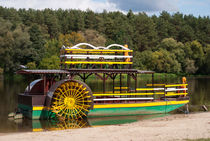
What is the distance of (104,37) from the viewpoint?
84375mm

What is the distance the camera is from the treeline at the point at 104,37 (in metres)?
63.7

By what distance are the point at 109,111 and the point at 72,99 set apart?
2.46m

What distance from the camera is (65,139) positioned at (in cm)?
1495

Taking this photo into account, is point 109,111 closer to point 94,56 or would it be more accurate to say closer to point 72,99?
point 72,99

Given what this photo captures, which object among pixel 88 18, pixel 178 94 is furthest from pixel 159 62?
pixel 178 94

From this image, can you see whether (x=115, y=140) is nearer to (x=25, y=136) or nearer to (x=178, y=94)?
(x=25, y=136)

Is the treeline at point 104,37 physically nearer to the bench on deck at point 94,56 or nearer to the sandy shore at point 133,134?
the bench on deck at point 94,56

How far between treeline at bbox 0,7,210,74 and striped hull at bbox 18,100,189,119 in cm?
3274

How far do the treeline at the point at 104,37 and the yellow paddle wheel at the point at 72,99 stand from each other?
32.7 m

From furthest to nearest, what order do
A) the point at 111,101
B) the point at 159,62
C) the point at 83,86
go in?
the point at 159,62 → the point at 111,101 → the point at 83,86

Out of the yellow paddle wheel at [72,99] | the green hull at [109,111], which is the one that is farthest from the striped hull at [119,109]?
the yellow paddle wheel at [72,99]

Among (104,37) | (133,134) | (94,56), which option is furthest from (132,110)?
(104,37)

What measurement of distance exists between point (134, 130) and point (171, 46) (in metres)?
65.1

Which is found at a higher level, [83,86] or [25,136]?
[83,86]
